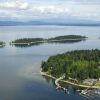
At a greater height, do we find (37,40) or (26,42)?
(37,40)

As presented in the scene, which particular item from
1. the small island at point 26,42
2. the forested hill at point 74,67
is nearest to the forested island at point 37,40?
the small island at point 26,42

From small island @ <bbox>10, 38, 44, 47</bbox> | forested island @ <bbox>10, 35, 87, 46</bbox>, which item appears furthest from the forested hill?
forested island @ <bbox>10, 35, 87, 46</bbox>

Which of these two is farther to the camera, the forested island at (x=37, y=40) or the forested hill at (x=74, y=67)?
the forested island at (x=37, y=40)

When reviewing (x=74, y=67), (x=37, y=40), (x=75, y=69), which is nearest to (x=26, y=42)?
(x=37, y=40)

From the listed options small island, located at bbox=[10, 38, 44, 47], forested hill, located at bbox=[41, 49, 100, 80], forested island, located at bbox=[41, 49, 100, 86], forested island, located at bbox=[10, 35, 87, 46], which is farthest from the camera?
forested island, located at bbox=[10, 35, 87, 46]

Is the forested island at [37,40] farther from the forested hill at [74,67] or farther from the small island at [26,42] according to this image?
the forested hill at [74,67]

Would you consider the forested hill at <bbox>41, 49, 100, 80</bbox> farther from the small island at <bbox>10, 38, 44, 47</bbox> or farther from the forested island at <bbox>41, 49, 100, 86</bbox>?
the small island at <bbox>10, 38, 44, 47</bbox>

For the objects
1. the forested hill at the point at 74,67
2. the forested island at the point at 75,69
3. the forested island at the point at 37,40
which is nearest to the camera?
the forested island at the point at 75,69

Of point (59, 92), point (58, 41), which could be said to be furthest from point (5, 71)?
point (58, 41)

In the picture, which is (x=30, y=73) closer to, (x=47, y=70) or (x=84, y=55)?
(x=47, y=70)

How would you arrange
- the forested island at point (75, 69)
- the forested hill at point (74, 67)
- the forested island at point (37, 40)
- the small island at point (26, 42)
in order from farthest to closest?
the forested island at point (37, 40) → the small island at point (26, 42) → the forested hill at point (74, 67) → the forested island at point (75, 69)

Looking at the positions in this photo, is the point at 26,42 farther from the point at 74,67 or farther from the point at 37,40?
the point at 74,67
